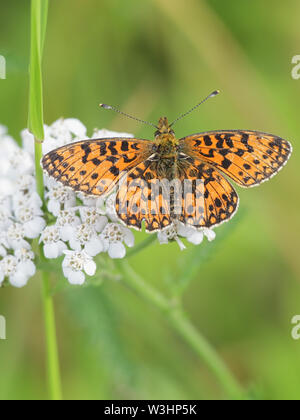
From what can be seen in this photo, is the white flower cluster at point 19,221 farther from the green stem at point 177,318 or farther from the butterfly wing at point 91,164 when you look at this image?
the green stem at point 177,318

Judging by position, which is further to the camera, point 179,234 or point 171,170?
point 171,170

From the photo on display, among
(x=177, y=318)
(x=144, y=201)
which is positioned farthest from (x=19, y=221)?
(x=177, y=318)

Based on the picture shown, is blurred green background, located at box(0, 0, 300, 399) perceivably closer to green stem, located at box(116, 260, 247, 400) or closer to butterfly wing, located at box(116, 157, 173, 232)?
green stem, located at box(116, 260, 247, 400)

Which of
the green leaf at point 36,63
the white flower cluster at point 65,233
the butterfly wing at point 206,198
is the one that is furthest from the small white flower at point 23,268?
the butterfly wing at point 206,198

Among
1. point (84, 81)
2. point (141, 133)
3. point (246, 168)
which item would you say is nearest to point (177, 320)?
point (246, 168)

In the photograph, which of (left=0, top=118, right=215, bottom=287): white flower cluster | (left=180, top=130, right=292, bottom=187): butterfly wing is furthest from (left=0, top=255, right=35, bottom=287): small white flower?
(left=180, top=130, right=292, bottom=187): butterfly wing

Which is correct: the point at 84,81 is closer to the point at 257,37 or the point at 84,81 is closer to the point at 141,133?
the point at 141,133

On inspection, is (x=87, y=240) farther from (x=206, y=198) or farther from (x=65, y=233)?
(x=206, y=198)
